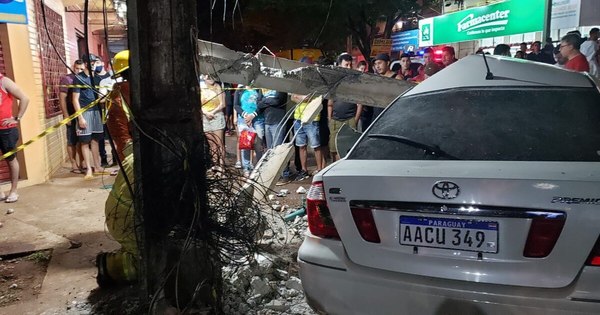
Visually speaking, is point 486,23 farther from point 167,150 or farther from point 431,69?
point 167,150

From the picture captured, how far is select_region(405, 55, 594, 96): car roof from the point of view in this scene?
2.89 metres

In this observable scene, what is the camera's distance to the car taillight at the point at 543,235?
196 cm

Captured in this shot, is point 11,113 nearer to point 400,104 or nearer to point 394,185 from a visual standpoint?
point 400,104

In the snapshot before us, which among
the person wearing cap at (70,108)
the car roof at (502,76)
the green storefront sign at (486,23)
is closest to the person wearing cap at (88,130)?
the person wearing cap at (70,108)

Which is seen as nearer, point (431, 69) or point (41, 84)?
point (431, 69)

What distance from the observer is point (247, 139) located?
763 centimetres

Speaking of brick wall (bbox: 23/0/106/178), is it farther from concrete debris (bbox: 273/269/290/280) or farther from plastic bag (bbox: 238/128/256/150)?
concrete debris (bbox: 273/269/290/280)

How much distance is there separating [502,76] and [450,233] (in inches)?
53.1

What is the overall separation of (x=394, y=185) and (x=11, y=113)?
18.7 feet

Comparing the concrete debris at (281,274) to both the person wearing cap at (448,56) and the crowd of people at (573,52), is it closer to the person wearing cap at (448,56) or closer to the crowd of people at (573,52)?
the crowd of people at (573,52)

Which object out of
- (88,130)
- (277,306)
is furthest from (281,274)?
(88,130)

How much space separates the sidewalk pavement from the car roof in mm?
3056

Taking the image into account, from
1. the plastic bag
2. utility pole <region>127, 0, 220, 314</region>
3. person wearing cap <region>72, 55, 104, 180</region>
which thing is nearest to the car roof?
utility pole <region>127, 0, 220, 314</region>

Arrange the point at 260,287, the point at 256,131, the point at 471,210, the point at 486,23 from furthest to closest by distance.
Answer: the point at 486,23 < the point at 256,131 < the point at 260,287 < the point at 471,210
